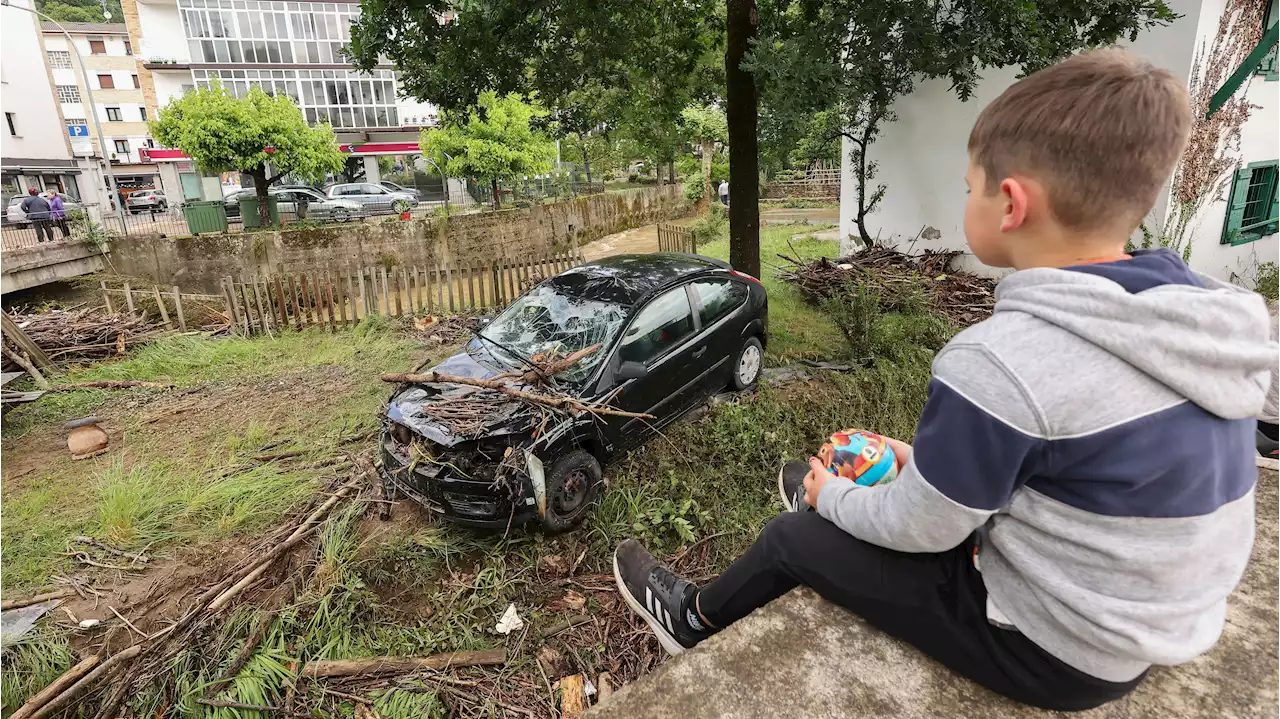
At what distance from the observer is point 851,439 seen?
6.89 ft

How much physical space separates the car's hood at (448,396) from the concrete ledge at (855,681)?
285cm

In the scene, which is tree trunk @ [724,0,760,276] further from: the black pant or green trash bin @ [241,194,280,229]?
green trash bin @ [241,194,280,229]

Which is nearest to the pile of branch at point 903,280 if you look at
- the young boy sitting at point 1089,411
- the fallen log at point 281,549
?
the fallen log at point 281,549

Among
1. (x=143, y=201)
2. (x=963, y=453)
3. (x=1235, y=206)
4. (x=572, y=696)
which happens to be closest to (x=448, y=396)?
(x=572, y=696)

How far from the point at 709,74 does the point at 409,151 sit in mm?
33975

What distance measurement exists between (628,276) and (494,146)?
56.3 ft

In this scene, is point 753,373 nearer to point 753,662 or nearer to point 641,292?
point 641,292

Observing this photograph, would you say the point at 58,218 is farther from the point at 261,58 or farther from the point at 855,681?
the point at 261,58

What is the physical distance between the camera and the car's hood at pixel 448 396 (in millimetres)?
4316

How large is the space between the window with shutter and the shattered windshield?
9703mm

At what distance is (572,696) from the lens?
11.7ft

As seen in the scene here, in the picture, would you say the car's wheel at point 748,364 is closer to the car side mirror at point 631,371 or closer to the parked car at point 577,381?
the parked car at point 577,381

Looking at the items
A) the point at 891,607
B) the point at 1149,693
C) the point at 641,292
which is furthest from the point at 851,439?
the point at 641,292

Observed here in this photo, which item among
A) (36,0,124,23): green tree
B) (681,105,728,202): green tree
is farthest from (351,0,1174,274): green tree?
(36,0,124,23): green tree
